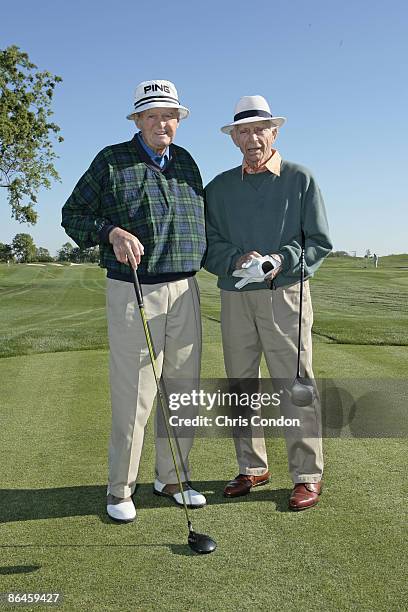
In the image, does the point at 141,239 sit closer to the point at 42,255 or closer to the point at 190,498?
the point at 190,498

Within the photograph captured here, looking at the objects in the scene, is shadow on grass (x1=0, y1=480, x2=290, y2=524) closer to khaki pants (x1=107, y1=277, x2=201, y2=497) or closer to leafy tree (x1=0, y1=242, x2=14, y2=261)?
khaki pants (x1=107, y1=277, x2=201, y2=497)

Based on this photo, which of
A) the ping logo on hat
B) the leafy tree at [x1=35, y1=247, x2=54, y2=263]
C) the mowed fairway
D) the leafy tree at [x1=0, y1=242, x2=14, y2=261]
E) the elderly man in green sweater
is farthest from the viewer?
the leafy tree at [x1=35, y1=247, x2=54, y2=263]

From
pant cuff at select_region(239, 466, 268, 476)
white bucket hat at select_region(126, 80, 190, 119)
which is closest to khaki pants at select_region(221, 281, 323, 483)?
pant cuff at select_region(239, 466, 268, 476)

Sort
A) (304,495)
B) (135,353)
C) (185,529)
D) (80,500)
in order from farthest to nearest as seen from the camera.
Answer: (135,353)
(80,500)
(304,495)
(185,529)

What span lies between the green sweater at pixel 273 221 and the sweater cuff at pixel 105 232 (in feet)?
2.13

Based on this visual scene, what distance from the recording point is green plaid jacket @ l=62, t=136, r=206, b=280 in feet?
12.6

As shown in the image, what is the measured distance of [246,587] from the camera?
9.03 ft

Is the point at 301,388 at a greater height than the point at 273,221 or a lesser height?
lesser

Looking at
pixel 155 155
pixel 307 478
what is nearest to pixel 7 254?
pixel 155 155

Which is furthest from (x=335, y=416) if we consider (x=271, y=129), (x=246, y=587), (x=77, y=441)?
(x=246, y=587)

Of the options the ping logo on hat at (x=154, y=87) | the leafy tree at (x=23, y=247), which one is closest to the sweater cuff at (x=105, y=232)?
the ping logo on hat at (x=154, y=87)

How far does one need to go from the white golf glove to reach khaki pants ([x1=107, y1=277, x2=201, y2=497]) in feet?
1.22

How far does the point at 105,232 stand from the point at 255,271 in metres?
0.83

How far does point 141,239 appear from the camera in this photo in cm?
385
